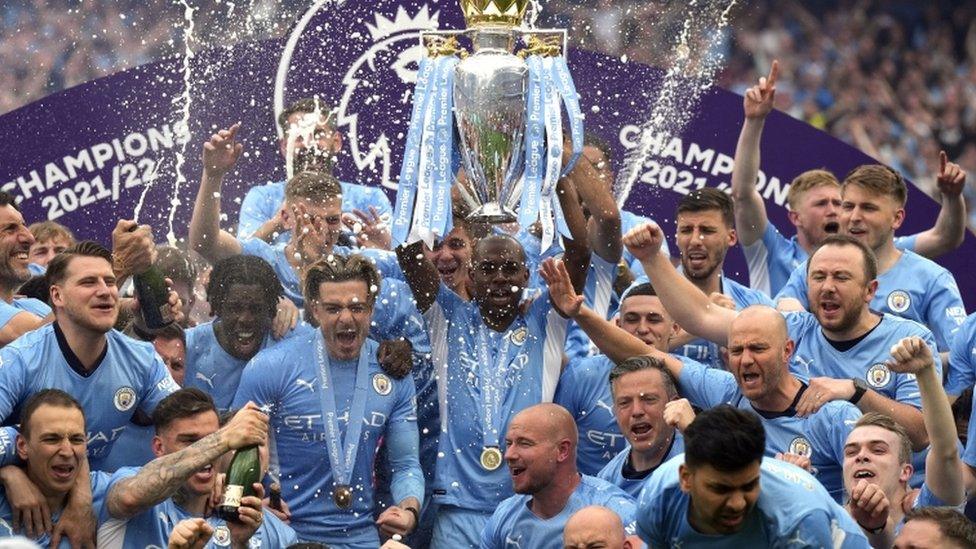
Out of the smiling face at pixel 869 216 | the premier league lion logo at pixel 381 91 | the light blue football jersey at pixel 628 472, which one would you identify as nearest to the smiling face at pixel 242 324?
the light blue football jersey at pixel 628 472

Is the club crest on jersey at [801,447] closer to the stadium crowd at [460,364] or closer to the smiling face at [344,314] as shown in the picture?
the stadium crowd at [460,364]

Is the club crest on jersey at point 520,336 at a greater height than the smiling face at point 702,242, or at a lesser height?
lesser

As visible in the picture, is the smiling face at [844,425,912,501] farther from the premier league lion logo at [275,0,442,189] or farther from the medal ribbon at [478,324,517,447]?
the premier league lion logo at [275,0,442,189]

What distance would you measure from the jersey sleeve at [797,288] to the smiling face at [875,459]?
142cm

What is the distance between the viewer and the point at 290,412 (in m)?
7.37

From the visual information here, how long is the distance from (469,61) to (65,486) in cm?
184

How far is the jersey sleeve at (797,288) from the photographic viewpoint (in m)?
7.77

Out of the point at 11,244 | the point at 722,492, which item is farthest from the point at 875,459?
the point at 11,244

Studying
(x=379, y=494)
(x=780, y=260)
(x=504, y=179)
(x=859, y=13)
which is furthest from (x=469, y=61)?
(x=859, y=13)

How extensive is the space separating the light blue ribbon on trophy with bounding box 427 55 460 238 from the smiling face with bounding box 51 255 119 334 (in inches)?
43.5

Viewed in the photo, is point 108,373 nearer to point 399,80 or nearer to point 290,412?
point 290,412

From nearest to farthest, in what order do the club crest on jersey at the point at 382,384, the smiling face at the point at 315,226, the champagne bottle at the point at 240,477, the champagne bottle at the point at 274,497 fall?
the champagne bottle at the point at 240,477 → the champagne bottle at the point at 274,497 → the club crest on jersey at the point at 382,384 → the smiling face at the point at 315,226

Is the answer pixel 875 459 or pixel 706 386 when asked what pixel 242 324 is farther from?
pixel 875 459

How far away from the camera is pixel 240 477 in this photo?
19.9 ft
